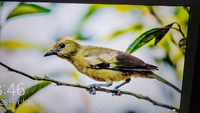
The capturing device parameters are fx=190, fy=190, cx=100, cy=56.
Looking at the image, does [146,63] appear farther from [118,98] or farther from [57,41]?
[57,41]

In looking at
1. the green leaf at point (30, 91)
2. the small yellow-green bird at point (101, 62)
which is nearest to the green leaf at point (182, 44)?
the small yellow-green bird at point (101, 62)

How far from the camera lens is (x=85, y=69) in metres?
1.29

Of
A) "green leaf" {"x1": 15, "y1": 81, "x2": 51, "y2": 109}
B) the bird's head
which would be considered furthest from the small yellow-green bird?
"green leaf" {"x1": 15, "y1": 81, "x2": 51, "y2": 109}

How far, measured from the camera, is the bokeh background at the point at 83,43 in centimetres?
129

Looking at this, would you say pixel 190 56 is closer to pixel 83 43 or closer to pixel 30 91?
pixel 83 43

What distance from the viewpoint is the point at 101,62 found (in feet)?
4.20

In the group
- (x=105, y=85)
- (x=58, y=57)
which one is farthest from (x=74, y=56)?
(x=105, y=85)

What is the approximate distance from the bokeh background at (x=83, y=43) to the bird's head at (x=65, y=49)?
31 mm

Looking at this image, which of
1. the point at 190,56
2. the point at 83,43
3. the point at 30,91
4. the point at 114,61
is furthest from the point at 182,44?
the point at 30,91

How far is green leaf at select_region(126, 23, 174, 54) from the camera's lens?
131 cm

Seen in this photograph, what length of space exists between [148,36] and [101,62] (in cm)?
37

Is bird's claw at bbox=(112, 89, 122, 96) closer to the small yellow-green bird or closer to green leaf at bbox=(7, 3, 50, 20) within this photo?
the small yellow-green bird

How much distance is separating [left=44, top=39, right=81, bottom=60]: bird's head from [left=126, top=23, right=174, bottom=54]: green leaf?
37 centimetres

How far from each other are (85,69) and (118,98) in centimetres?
31
